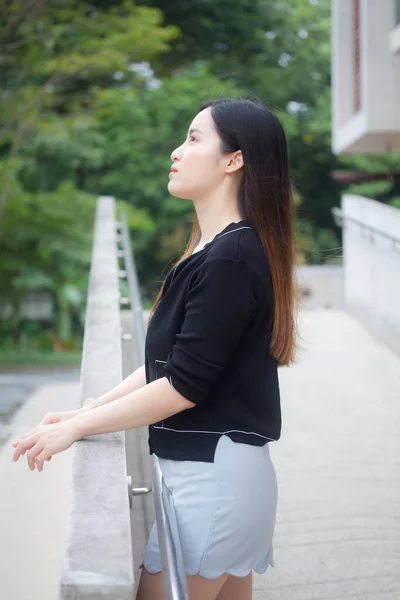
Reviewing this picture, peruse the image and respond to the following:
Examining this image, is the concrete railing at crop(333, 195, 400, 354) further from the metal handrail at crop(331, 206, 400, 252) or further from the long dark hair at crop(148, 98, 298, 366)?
the long dark hair at crop(148, 98, 298, 366)

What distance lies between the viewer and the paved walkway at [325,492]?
3.07 metres

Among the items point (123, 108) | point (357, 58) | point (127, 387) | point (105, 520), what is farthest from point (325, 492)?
point (123, 108)

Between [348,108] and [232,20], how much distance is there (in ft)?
44.0

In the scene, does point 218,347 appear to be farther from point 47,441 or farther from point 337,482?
point 337,482

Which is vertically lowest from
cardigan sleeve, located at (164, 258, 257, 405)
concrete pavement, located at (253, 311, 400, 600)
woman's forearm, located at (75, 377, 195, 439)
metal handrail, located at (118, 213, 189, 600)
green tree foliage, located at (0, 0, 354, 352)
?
green tree foliage, located at (0, 0, 354, 352)

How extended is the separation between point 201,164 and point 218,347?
1.29ft

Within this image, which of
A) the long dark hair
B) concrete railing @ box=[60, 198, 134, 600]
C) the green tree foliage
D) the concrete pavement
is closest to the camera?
concrete railing @ box=[60, 198, 134, 600]

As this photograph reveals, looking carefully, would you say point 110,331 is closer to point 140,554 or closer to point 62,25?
point 140,554

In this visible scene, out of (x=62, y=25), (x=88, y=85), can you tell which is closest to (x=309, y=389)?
(x=62, y=25)

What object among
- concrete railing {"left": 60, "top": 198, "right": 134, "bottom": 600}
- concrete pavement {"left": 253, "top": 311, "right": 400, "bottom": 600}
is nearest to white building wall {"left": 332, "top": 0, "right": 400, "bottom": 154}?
concrete pavement {"left": 253, "top": 311, "right": 400, "bottom": 600}

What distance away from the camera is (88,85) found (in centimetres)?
2208

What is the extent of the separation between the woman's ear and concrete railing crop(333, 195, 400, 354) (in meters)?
5.18

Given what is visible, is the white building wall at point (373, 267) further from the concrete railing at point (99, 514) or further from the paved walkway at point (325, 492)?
the concrete railing at point (99, 514)

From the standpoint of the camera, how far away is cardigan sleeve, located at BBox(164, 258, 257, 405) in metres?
1.47
